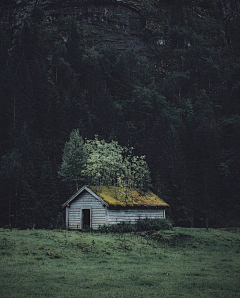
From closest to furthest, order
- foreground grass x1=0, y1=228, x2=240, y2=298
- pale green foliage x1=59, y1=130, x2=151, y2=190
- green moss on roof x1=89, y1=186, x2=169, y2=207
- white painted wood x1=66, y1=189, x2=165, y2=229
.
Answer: foreground grass x1=0, y1=228, x2=240, y2=298 < white painted wood x1=66, y1=189, x2=165, y2=229 < green moss on roof x1=89, y1=186, x2=169, y2=207 < pale green foliage x1=59, y1=130, x2=151, y2=190

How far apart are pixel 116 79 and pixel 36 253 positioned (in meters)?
83.2

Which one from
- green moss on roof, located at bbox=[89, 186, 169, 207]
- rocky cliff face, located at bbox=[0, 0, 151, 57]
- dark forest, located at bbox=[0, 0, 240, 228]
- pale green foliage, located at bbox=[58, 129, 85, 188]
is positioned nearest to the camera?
green moss on roof, located at bbox=[89, 186, 169, 207]

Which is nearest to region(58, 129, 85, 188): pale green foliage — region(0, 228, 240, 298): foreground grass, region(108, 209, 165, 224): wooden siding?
region(108, 209, 165, 224): wooden siding

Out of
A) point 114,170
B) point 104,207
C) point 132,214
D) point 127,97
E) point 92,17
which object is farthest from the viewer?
point 92,17

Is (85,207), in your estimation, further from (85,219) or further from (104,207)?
(85,219)

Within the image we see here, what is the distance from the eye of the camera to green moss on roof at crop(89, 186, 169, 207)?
3805cm

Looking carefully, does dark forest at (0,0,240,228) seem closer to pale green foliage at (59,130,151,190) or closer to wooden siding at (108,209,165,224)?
pale green foliage at (59,130,151,190)

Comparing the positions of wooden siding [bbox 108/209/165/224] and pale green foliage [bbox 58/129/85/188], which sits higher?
pale green foliage [bbox 58/129/85/188]

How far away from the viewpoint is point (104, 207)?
37.2 metres

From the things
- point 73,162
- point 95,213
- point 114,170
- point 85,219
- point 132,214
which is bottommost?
point 85,219

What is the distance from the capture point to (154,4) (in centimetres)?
12381

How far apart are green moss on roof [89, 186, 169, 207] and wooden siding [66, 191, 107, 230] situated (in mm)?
1004

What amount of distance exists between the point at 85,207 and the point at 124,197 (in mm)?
4732

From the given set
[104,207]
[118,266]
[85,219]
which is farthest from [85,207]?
[118,266]
